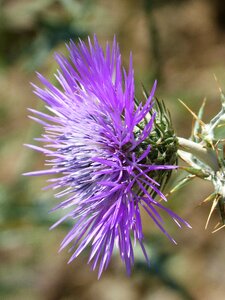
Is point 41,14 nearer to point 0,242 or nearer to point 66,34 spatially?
point 66,34

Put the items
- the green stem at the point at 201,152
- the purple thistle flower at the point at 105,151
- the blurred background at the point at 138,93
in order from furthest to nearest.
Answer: the blurred background at the point at 138,93 → the green stem at the point at 201,152 → the purple thistle flower at the point at 105,151

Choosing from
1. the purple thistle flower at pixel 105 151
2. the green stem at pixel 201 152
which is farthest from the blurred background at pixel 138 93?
Result: the green stem at pixel 201 152

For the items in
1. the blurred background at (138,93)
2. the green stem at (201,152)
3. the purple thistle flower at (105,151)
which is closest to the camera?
the purple thistle flower at (105,151)

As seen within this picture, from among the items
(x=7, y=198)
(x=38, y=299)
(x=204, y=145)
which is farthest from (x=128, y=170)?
(x=38, y=299)

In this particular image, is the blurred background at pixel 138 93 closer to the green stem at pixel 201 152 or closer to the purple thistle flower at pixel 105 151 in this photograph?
the purple thistle flower at pixel 105 151

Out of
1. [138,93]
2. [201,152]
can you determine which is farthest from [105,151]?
[138,93]

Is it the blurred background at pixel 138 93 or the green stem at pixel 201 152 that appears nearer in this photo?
the green stem at pixel 201 152
